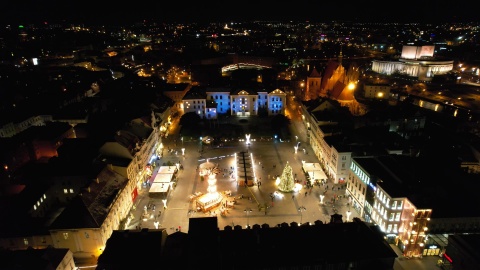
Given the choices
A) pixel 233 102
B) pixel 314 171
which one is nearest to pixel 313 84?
pixel 233 102

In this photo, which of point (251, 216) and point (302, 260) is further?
point (251, 216)

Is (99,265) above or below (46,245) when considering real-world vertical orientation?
above

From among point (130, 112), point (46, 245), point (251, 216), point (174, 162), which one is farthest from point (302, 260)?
point (130, 112)

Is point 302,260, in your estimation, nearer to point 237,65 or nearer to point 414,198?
point 414,198

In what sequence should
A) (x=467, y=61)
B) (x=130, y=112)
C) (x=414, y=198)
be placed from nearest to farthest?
(x=414, y=198) → (x=130, y=112) → (x=467, y=61)

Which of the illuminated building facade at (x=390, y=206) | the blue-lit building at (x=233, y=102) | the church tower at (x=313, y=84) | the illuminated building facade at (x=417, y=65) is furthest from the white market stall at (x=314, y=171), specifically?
the illuminated building facade at (x=417, y=65)

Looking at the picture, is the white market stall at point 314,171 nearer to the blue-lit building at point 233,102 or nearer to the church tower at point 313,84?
the blue-lit building at point 233,102
